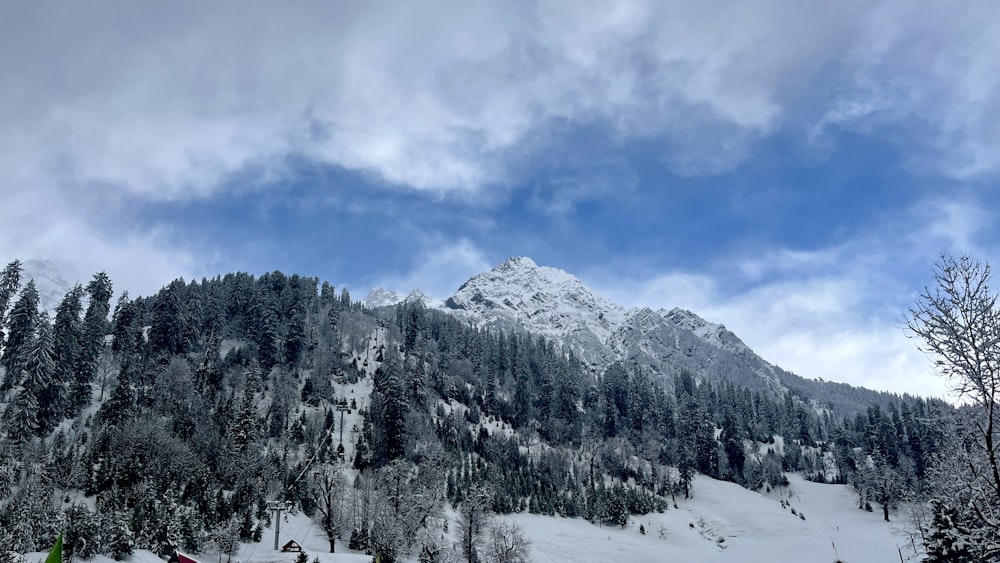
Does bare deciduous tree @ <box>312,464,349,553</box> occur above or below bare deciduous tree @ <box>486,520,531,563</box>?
above

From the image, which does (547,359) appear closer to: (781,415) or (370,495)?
(781,415)

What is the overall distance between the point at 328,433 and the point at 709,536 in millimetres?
61606

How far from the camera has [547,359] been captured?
16050 centimetres

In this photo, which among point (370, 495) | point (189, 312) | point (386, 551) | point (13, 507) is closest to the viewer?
point (13, 507)

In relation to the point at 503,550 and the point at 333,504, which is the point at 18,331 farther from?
the point at 503,550

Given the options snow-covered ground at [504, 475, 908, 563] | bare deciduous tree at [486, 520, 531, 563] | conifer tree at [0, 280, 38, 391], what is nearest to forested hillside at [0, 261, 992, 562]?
conifer tree at [0, 280, 38, 391]

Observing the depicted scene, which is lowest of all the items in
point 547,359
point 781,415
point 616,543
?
point 616,543

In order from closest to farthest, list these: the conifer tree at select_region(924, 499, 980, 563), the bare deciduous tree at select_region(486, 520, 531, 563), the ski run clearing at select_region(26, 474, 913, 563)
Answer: the conifer tree at select_region(924, 499, 980, 563) < the bare deciduous tree at select_region(486, 520, 531, 563) < the ski run clearing at select_region(26, 474, 913, 563)

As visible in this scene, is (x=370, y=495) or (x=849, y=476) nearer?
(x=370, y=495)

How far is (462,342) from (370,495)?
88535 mm

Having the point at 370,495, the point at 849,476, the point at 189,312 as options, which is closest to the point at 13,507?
the point at 370,495

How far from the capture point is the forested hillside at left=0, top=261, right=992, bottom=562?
190 feet

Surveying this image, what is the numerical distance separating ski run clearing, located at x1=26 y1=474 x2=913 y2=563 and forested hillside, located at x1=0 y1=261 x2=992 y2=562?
299 cm

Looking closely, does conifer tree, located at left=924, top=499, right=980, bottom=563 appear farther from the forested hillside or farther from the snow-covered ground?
the snow-covered ground
